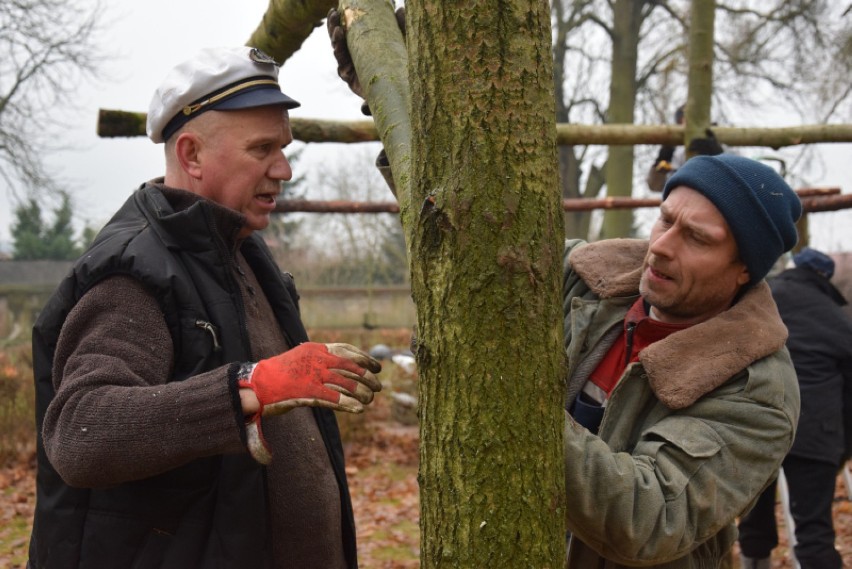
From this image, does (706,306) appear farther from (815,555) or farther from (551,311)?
(815,555)

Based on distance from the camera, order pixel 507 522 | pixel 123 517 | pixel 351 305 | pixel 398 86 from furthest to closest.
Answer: pixel 351 305 → pixel 398 86 → pixel 123 517 → pixel 507 522

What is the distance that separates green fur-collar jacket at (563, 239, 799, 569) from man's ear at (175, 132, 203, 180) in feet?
3.53

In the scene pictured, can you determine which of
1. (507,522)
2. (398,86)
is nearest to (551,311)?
(507,522)

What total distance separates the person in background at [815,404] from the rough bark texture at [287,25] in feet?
9.79

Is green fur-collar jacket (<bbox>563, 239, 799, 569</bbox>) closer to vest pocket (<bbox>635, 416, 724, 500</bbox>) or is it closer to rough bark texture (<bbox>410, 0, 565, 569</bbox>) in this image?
vest pocket (<bbox>635, 416, 724, 500</bbox>)

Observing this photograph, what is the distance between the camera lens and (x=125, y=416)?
4.72ft

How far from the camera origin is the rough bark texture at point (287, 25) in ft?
9.59

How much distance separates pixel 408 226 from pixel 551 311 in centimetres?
39

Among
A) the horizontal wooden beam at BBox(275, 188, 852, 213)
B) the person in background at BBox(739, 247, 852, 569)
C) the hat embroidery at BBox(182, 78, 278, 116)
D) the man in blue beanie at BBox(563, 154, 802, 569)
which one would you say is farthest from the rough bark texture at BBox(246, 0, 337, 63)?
the person in background at BBox(739, 247, 852, 569)

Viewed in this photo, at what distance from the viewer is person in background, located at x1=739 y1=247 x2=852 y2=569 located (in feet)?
13.2

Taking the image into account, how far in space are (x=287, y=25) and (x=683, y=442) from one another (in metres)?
2.23

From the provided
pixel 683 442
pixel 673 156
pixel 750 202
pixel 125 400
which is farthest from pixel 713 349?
pixel 673 156

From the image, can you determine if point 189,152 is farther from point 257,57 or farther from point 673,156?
point 673,156

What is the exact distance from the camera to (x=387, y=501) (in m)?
6.78
